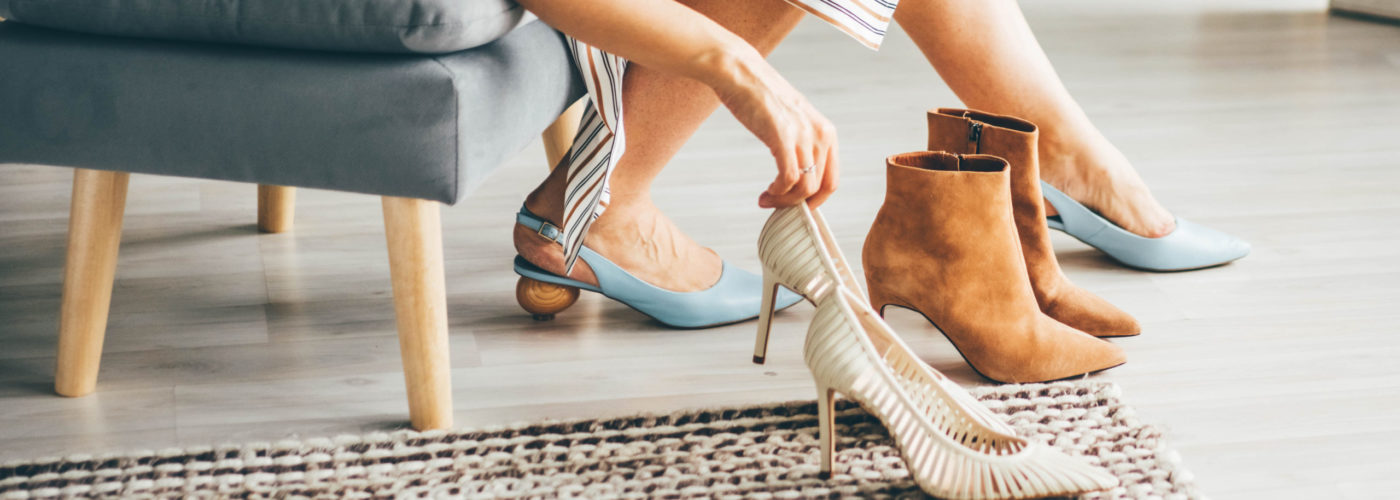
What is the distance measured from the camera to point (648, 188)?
43.1 inches

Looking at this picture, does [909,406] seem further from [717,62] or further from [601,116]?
[601,116]

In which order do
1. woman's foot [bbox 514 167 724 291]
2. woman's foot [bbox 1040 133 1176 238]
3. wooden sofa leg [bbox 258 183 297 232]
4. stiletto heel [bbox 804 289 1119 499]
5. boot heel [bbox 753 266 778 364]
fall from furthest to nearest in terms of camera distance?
wooden sofa leg [bbox 258 183 297 232] → woman's foot [bbox 1040 133 1176 238] → woman's foot [bbox 514 167 724 291] → boot heel [bbox 753 266 778 364] → stiletto heel [bbox 804 289 1119 499]

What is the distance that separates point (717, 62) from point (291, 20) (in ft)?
0.93

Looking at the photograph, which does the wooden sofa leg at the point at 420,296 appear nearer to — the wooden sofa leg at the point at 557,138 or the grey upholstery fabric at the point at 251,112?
the grey upholstery fabric at the point at 251,112

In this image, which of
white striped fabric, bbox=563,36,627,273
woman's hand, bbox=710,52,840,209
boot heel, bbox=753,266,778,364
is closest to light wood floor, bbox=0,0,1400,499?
boot heel, bbox=753,266,778,364

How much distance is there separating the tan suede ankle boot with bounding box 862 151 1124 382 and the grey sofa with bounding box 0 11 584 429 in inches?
13.0

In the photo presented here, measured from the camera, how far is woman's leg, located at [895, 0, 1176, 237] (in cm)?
114

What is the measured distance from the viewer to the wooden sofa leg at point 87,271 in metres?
0.91

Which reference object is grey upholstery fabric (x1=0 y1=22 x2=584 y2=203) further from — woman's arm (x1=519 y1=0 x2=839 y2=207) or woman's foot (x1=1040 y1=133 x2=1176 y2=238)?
woman's foot (x1=1040 y1=133 x2=1176 y2=238)

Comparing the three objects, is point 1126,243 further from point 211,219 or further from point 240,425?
point 211,219

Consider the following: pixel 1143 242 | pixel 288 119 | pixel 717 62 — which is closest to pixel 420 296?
pixel 288 119

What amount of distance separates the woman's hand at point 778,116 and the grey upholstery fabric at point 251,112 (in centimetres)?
18

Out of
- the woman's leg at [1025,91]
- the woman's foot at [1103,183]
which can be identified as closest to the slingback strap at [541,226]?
the woman's leg at [1025,91]

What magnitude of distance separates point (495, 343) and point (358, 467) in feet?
0.83
